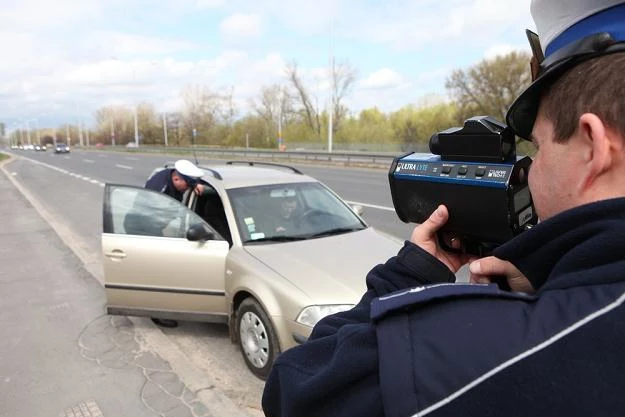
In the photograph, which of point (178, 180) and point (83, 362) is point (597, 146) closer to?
point (83, 362)

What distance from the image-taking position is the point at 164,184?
520 cm

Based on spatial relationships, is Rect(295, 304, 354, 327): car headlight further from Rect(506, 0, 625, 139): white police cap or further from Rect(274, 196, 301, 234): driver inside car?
Rect(506, 0, 625, 139): white police cap

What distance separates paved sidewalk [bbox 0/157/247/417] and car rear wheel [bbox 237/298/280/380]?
1.14 feet

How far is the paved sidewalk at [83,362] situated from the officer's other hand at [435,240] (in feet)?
7.36

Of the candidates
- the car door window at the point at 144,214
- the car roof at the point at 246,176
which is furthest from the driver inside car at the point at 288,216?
the car door window at the point at 144,214

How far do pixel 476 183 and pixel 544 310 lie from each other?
1.48ft

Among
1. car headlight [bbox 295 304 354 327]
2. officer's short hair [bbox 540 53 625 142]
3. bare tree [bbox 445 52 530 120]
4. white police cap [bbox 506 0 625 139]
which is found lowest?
car headlight [bbox 295 304 354 327]

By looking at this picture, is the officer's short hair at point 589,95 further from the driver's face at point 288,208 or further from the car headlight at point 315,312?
the driver's face at point 288,208

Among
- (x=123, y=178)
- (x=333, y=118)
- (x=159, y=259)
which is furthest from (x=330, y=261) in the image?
(x=333, y=118)

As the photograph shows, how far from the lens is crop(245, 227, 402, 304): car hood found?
10.4 ft

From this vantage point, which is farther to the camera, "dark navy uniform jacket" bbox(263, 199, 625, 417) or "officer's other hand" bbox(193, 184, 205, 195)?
"officer's other hand" bbox(193, 184, 205, 195)

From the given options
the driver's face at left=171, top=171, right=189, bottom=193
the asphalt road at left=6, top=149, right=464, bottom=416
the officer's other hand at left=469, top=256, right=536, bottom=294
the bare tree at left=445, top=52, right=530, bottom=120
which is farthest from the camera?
the bare tree at left=445, top=52, right=530, bottom=120

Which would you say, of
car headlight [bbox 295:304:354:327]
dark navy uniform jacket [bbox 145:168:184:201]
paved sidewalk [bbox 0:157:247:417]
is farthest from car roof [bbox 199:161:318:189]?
car headlight [bbox 295:304:354:327]

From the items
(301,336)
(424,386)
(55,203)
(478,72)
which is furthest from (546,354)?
(478,72)
